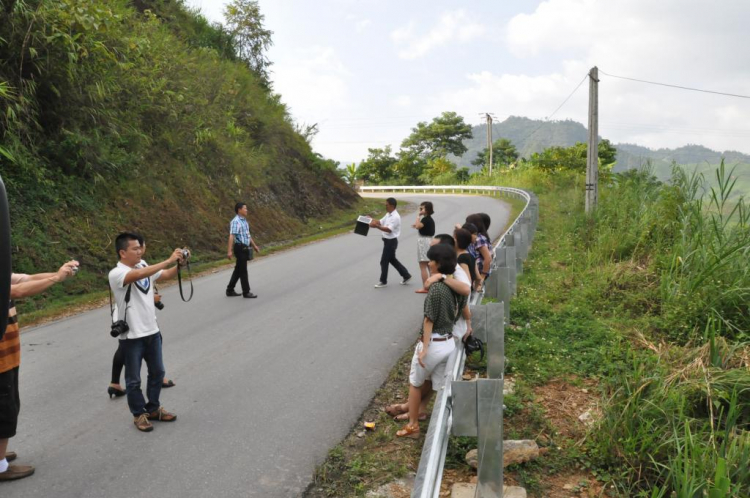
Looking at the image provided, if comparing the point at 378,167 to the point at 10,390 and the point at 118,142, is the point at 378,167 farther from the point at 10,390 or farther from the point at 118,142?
the point at 10,390

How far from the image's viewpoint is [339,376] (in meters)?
6.41

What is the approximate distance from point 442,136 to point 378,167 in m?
10.5

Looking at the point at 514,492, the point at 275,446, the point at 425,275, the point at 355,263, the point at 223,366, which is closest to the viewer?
the point at 514,492

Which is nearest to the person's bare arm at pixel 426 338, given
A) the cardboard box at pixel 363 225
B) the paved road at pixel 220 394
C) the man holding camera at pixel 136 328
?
the paved road at pixel 220 394

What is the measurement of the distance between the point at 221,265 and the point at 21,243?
174 inches

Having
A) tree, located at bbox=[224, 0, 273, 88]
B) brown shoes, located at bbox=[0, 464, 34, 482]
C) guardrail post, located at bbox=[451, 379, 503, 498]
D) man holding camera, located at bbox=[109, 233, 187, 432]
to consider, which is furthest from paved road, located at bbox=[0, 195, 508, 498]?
tree, located at bbox=[224, 0, 273, 88]

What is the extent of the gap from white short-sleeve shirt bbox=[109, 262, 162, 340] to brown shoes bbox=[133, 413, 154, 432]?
0.73 meters

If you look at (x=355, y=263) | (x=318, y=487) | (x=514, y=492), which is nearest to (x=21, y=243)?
(x=355, y=263)

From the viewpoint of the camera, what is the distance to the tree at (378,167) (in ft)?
Result: 195

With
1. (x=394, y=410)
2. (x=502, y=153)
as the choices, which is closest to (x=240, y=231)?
(x=394, y=410)

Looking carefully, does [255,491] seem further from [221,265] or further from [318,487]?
[221,265]

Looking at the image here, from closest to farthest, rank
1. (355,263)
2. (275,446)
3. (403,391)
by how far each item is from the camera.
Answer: (275,446) → (403,391) → (355,263)

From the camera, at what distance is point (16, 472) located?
14.3ft

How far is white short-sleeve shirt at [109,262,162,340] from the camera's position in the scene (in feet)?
16.5
